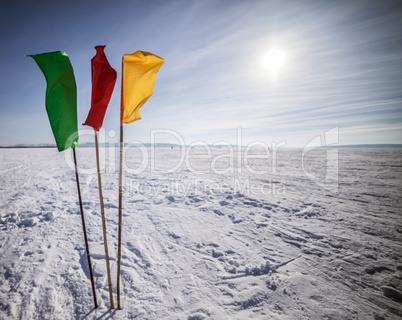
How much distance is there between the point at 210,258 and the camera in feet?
11.2

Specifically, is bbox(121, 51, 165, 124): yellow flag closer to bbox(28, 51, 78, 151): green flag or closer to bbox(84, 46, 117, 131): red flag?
bbox(84, 46, 117, 131): red flag

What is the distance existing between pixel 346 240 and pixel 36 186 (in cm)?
1145

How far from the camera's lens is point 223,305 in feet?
8.01

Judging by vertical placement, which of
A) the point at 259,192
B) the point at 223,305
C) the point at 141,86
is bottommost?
the point at 223,305

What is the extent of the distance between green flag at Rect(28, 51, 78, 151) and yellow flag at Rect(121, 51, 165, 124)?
63cm

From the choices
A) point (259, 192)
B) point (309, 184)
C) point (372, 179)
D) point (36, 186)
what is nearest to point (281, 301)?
point (259, 192)

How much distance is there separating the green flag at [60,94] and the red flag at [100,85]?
268 mm

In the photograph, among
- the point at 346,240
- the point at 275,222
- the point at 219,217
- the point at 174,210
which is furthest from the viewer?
the point at 174,210

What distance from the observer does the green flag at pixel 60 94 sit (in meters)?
1.91

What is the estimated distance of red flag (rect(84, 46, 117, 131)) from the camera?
194cm

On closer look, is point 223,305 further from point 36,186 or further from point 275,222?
point 36,186

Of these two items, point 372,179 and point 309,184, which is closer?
point 309,184

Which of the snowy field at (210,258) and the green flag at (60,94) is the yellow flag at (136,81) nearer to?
the green flag at (60,94)

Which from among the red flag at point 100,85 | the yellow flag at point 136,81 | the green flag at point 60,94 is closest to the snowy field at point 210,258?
the green flag at point 60,94
